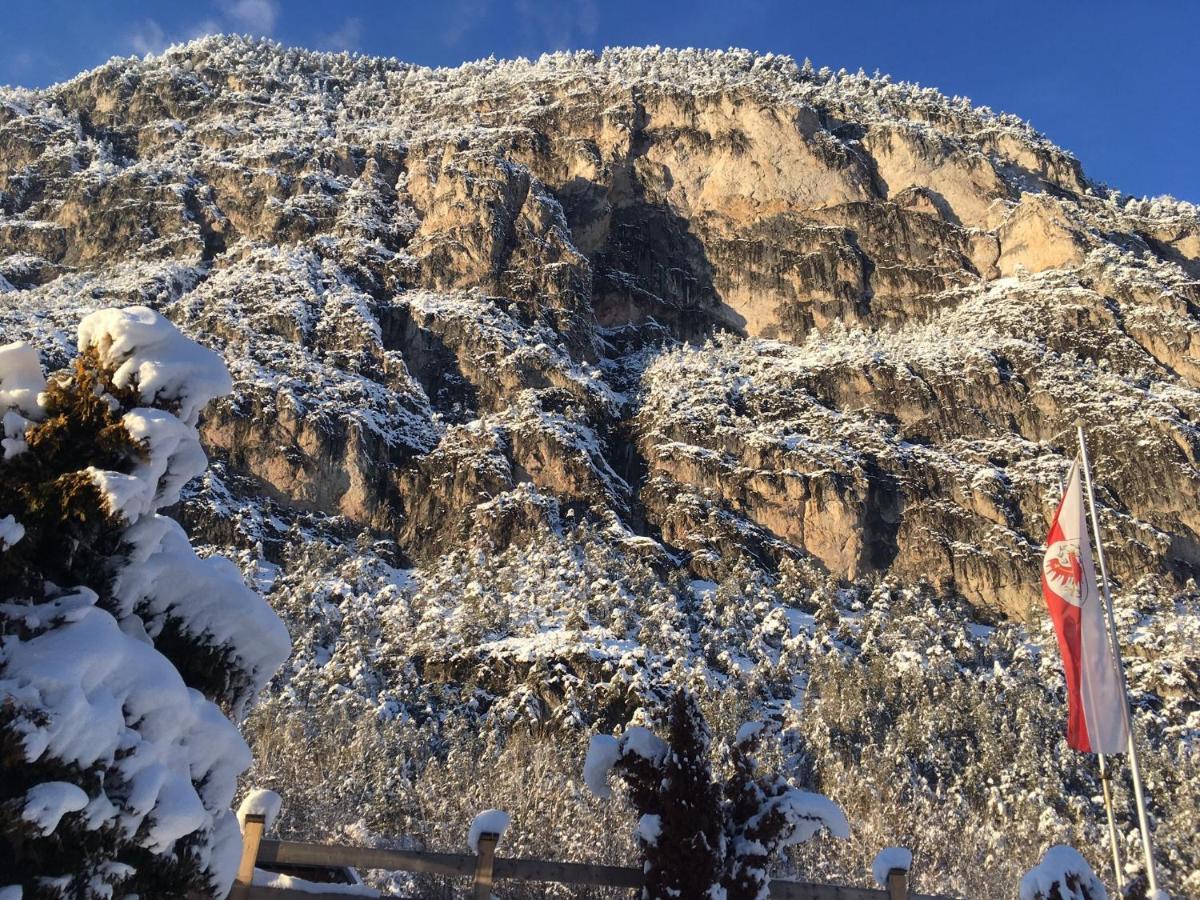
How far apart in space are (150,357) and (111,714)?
1860mm

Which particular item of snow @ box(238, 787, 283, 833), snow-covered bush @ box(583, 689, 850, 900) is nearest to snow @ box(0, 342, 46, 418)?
snow @ box(238, 787, 283, 833)

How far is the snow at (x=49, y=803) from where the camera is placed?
381cm

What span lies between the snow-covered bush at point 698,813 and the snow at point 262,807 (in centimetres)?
220

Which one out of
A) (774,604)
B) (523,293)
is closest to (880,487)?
(774,604)

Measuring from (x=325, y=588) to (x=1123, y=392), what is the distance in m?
68.2

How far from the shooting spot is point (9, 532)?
14.1ft

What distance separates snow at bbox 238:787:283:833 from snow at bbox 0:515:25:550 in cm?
249

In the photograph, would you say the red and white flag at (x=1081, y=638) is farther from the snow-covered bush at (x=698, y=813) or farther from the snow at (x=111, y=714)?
the snow at (x=111, y=714)

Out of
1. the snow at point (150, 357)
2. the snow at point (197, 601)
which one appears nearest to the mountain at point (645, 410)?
the snow at point (197, 601)

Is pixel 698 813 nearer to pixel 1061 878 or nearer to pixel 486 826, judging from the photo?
pixel 486 826

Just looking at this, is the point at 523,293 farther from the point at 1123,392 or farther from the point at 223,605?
the point at 223,605

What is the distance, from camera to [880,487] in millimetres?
77312

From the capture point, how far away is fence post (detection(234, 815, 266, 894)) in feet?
19.0

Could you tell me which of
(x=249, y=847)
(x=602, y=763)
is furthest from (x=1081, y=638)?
(x=249, y=847)
